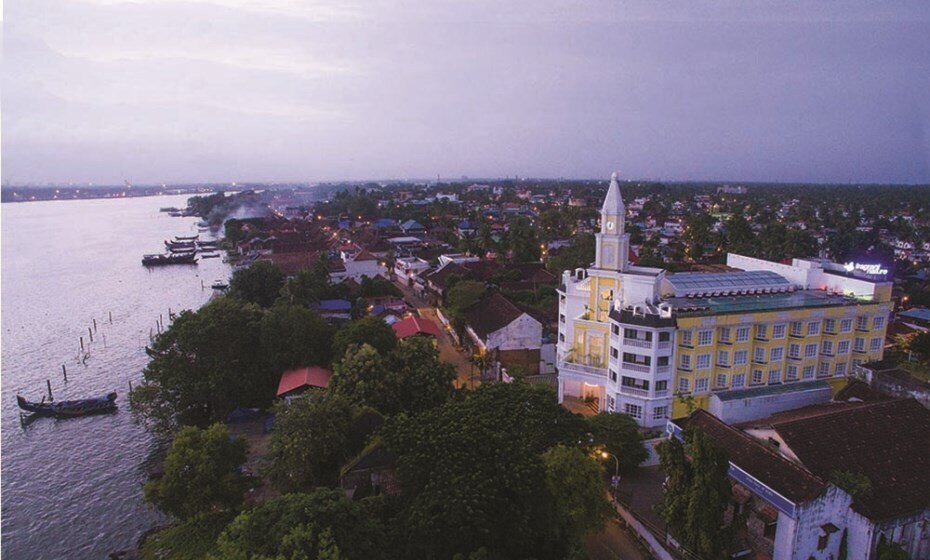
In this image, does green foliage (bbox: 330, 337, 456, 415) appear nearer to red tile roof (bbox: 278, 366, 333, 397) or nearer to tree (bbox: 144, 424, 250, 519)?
red tile roof (bbox: 278, 366, 333, 397)

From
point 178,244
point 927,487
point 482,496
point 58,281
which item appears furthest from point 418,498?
point 178,244

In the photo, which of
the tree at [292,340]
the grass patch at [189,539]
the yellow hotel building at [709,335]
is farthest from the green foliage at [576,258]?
the grass patch at [189,539]

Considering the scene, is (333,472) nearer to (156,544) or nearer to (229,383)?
(156,544)

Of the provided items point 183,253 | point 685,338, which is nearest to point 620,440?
point 685,338

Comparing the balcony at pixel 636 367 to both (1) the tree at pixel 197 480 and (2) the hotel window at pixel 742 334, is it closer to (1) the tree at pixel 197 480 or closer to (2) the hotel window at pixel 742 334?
(2) the hotel window at pixel 742 334

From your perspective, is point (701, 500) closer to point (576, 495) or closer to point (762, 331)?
point (576, 495)

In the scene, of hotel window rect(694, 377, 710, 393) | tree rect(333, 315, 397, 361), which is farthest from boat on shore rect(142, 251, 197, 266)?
hotel window rect(694, 377, 710, 393)
